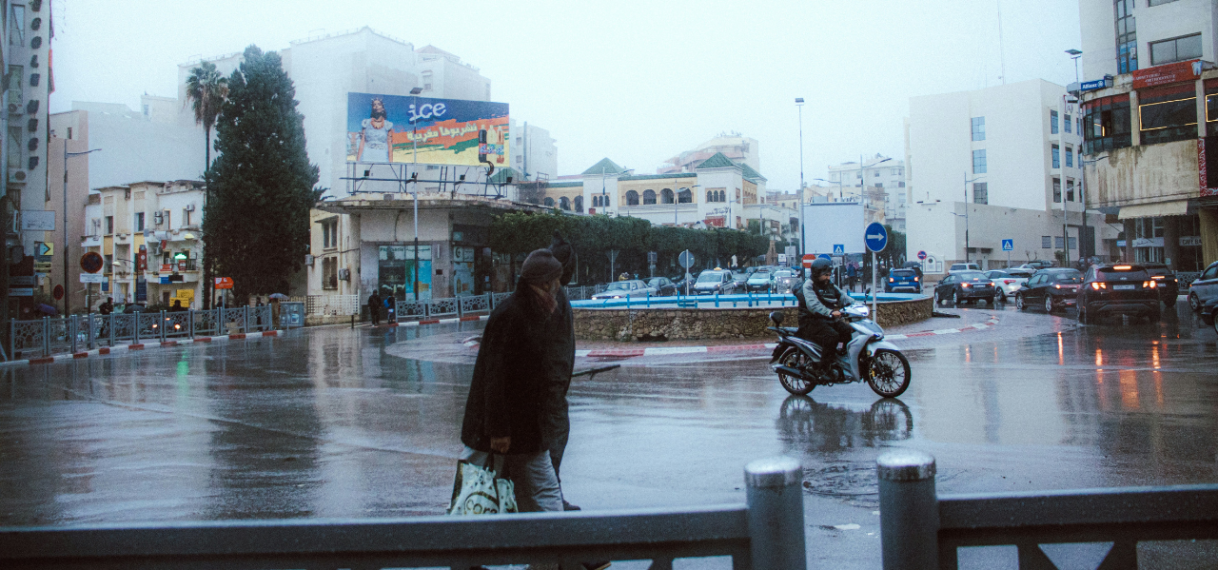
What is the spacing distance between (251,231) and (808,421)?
156ft

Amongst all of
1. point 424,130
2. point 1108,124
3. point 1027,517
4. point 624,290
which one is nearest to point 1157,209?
point 1108,124

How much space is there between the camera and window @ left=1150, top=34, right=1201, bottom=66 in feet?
129

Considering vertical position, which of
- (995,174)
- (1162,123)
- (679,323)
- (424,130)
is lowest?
(679,323)

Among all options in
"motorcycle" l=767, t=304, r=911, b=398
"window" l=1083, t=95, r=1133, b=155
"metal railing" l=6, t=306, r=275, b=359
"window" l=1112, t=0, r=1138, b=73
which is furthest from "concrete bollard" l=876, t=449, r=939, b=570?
"window" l=1112, t=0, r=1138, b=73

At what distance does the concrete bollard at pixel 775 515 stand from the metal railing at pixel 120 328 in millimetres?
24823

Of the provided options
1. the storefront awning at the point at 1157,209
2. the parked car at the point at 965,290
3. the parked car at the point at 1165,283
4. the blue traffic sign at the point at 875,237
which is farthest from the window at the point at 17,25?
the storefront awning at the point at 1157,209

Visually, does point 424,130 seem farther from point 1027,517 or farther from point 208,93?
point 1027,517

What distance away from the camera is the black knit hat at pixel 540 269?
4102mm

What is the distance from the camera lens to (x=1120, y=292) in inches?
845

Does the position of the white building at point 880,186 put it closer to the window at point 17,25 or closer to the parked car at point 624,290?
the parked car at point 624,290

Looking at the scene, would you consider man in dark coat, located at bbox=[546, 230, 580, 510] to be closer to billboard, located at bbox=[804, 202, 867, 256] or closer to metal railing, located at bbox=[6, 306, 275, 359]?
metal railing, located at bbox=[6, 306, 275, 359]

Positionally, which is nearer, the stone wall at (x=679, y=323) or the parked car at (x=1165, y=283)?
the stone wall at (x=679, y=323)

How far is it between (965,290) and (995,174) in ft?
154

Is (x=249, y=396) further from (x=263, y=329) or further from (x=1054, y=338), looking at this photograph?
(x=263, y=329)
